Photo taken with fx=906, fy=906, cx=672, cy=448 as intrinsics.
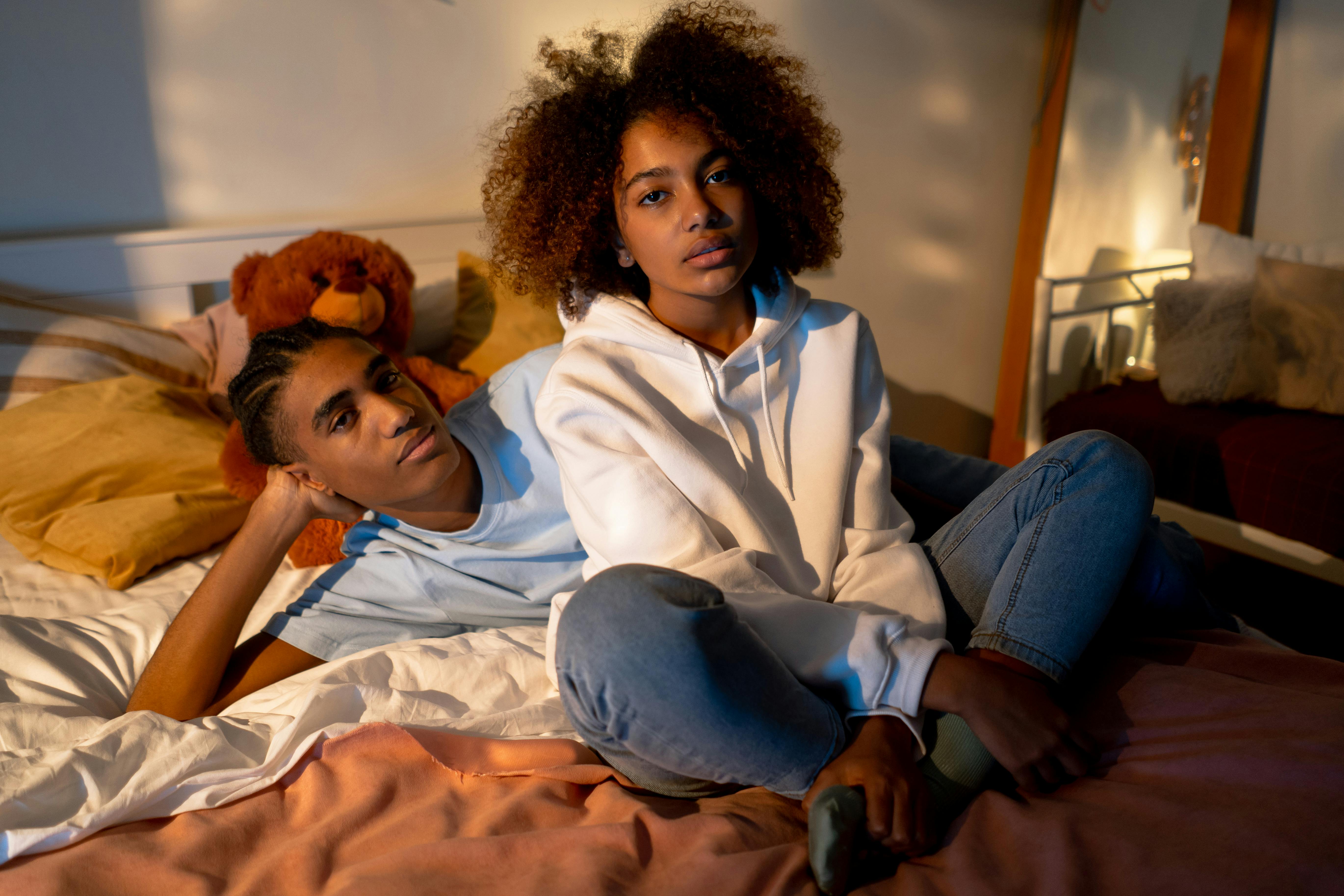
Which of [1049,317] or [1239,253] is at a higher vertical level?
[1239,253]

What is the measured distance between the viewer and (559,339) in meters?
1.96

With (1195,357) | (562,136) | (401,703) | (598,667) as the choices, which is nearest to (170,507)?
(401,703)

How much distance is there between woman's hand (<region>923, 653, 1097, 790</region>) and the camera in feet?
2.79

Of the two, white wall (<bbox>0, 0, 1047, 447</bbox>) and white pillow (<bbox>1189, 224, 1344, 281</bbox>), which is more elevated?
white wall (<bbox>0, 0, 1047, 447</bbox>)

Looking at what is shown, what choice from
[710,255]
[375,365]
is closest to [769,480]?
[710,255]

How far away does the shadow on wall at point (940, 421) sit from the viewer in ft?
9.13

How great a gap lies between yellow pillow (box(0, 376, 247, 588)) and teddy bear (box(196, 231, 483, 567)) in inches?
2.7

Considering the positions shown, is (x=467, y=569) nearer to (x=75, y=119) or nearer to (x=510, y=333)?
(x=510, y=333)

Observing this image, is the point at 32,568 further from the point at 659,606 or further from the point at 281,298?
the point at 659,606

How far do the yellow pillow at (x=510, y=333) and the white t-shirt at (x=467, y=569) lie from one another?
62 centimetres

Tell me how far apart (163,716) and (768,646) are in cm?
66

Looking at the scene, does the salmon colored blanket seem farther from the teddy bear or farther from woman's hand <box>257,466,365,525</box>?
the teddy bear

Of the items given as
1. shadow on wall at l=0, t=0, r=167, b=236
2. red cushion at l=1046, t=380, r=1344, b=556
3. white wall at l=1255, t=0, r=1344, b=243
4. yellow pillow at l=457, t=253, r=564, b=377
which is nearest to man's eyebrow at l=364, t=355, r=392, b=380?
yellow pillow at l=457, t=253, r=564, b=377

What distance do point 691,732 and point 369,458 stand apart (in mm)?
548
